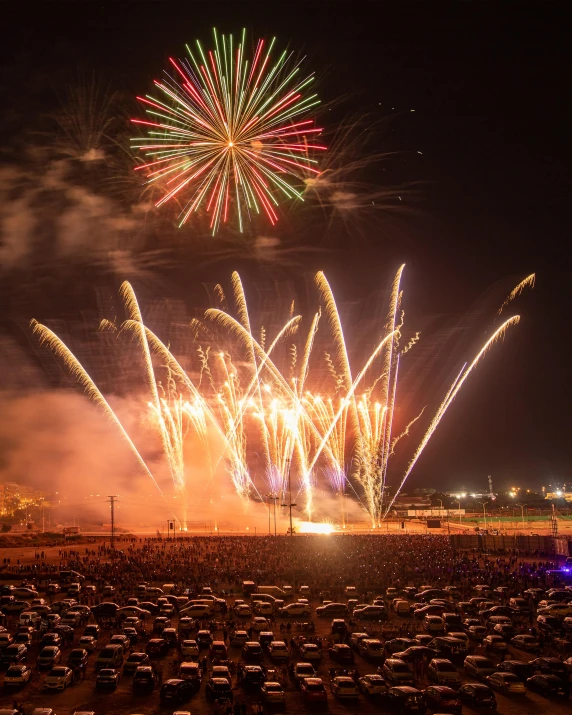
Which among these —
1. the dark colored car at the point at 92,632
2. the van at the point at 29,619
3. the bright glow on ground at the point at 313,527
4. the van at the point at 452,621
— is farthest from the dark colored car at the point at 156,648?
the bright glow on ground at the point at 313,527

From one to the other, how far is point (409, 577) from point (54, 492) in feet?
141

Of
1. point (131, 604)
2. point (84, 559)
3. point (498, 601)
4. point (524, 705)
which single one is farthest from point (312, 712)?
point (84, 559)

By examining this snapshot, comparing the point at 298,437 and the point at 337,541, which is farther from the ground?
the point at 298,437

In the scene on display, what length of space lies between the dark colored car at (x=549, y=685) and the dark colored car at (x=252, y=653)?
608 cm

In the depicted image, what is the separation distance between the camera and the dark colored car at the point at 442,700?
505 inches

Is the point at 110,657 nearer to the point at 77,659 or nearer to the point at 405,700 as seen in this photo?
the point at 77,659

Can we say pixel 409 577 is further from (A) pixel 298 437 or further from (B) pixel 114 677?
(B) pixel 114 677

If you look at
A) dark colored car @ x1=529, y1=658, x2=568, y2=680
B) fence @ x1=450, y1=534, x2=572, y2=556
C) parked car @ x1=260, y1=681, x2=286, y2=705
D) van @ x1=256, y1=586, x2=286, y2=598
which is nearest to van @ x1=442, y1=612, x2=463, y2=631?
dark colored car @ x1=529, y1=658, x2=568, y2=680

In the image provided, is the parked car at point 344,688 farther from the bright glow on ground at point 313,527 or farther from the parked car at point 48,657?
the bright glow on ground at point 313,527

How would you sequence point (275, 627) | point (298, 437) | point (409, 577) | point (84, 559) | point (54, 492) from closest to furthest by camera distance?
1. point (275, 627)
2. point (409, 577)
3. point (84, 559)
4. point (298, 437)
5. point (54, 492)

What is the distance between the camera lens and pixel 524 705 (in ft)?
44.3

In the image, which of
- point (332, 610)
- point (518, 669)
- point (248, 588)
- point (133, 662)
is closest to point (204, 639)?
point (133, 662)

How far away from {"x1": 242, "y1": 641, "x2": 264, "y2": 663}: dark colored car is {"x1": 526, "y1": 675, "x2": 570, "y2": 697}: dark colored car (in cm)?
608

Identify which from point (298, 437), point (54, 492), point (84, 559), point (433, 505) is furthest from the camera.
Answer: point (433, 505)
